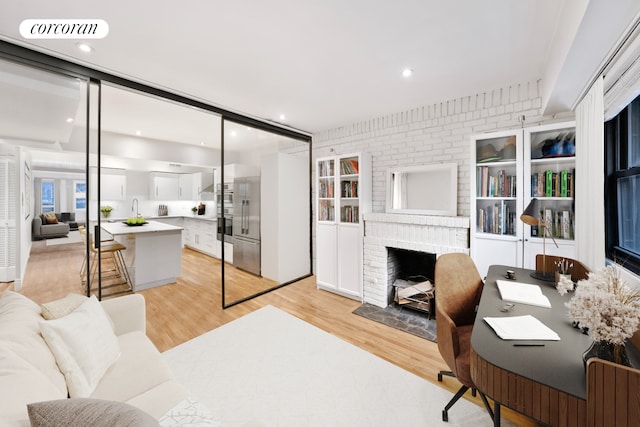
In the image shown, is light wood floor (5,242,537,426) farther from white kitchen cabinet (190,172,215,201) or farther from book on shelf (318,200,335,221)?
white kitchen cabinet (190,172,215,201)

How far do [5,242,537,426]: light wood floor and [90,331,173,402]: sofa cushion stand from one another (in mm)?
964

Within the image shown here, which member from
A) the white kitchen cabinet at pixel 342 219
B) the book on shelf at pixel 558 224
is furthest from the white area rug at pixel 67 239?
the book on shelf at pixel 558 224

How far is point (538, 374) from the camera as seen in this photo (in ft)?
2.84

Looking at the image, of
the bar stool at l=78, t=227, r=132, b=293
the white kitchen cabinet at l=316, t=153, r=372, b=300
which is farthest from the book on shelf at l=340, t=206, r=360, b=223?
the bar stool at l=78, t=227, r=132, b=293

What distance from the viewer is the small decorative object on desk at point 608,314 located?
0.84 m

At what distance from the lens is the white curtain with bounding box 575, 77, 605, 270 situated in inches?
67.8

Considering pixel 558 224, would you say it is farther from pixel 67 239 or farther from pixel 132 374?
pixel 67 239

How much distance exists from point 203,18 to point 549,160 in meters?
3.02

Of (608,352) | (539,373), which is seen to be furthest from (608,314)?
(539,373)

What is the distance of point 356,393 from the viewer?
1.83 meters

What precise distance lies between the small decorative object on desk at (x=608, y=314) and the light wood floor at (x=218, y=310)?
1103 mm

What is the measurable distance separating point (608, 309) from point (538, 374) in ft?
1.05

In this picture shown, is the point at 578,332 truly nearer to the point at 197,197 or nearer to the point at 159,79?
the point at 159,79

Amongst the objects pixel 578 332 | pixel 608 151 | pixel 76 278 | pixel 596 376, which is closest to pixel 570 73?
pixel 608 151
